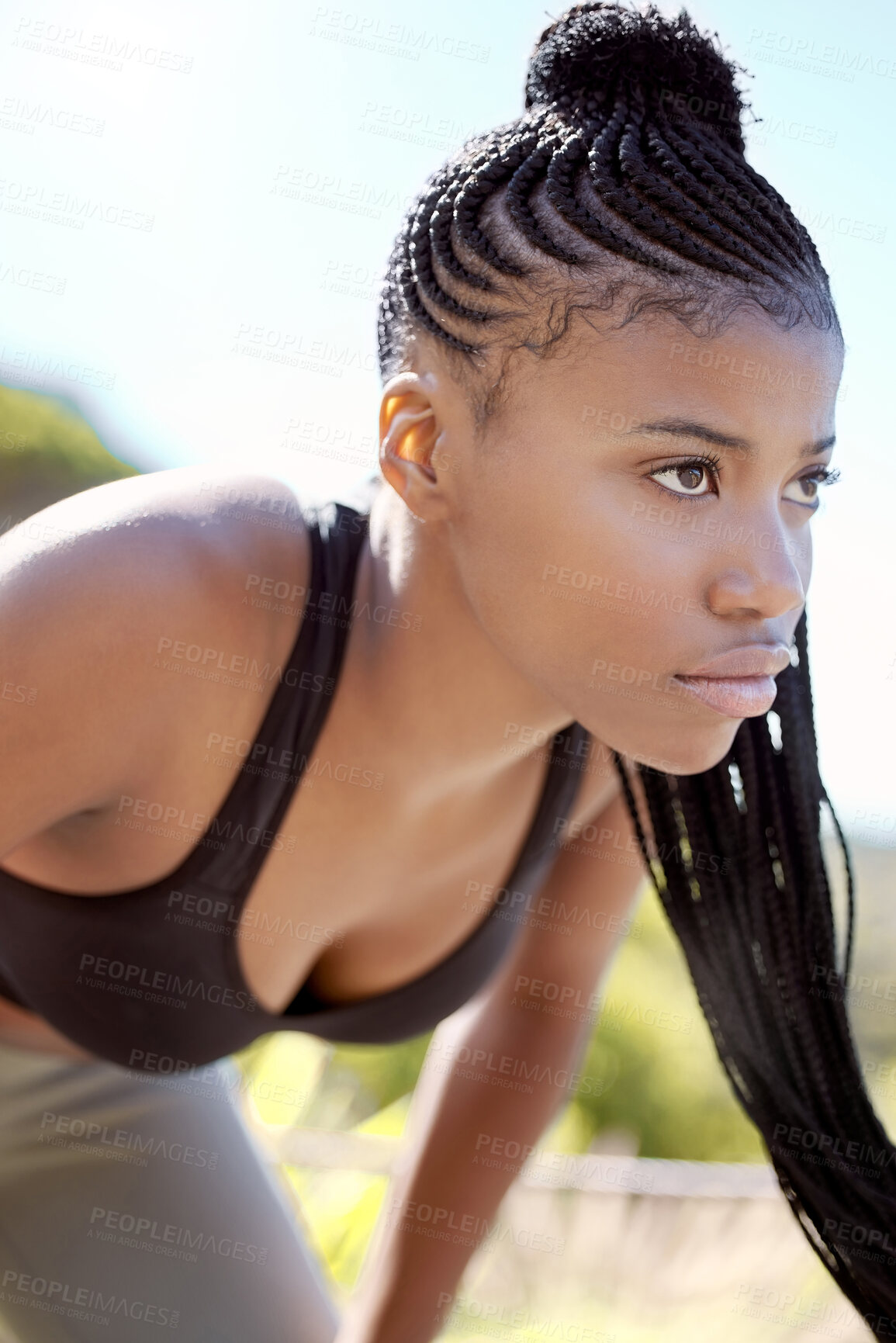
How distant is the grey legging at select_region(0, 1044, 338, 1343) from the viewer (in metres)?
1.46

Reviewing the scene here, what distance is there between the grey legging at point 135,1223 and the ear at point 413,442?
1.06m

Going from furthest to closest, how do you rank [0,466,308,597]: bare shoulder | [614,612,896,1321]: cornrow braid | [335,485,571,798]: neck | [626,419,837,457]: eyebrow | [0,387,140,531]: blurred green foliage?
[0,387,140,531]: blurred green foliage, [614,612,896,1321]: cornrow braid, [335,485,571,798]: neck, [0,466,308,597]: bare shoulder, [626,419,837,457]: eyebrow

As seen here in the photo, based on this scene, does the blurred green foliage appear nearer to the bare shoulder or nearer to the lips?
the bare shoulder

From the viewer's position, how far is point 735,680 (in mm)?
1054

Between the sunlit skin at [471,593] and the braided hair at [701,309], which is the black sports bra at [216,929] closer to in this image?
the sunlit skin at [471,593]

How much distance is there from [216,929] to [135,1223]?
1.81 ft

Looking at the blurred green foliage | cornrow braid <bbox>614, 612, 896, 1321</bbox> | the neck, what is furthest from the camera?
the blurred green foliage

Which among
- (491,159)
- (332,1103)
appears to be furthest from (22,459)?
(491,159)

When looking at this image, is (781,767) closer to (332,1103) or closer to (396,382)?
(396,382)

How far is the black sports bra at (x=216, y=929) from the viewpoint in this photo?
49.3 inches

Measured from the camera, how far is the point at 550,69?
3.65 ft

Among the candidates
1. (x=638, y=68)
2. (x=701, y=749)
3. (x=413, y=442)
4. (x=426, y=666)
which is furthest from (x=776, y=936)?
(x=638, y=68)

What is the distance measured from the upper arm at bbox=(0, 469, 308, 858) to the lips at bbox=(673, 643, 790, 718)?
1.67ft

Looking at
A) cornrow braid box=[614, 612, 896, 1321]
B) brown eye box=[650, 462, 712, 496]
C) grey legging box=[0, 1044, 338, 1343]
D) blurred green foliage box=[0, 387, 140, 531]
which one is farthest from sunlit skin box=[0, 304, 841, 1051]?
blurred green foliage box=[0, 387, 140, 531]
